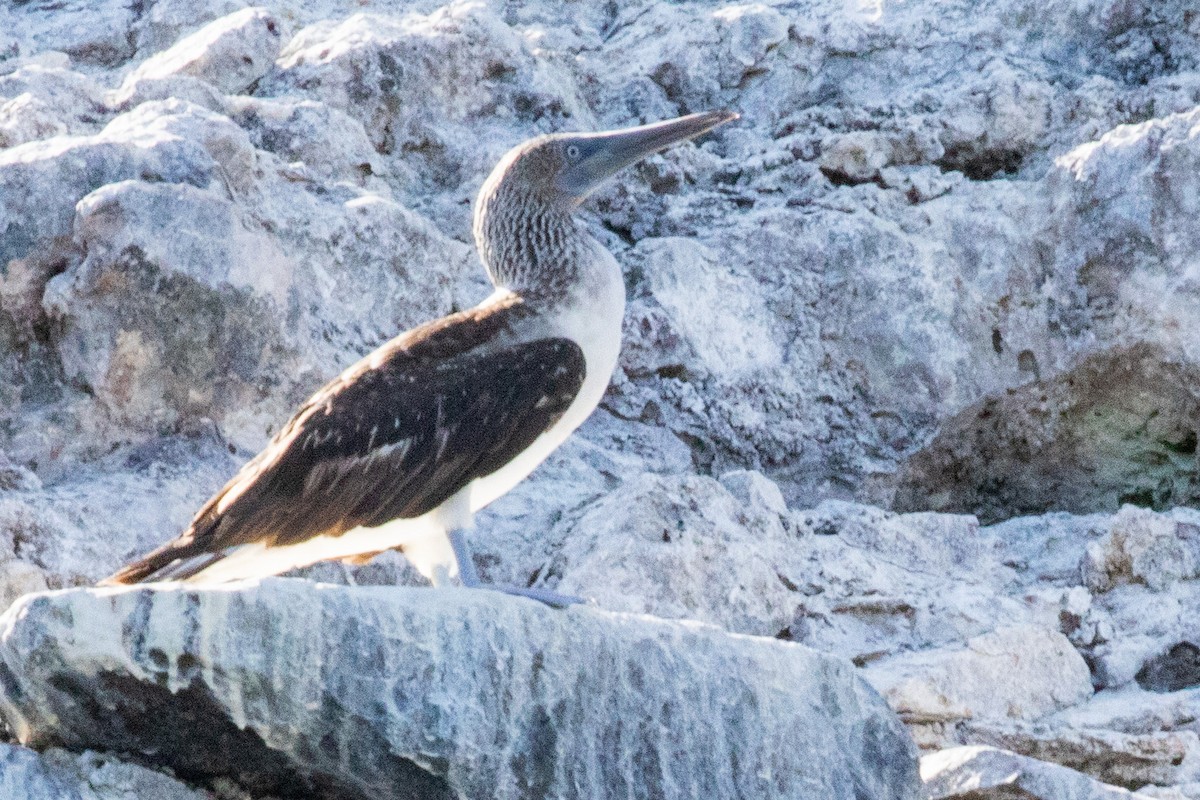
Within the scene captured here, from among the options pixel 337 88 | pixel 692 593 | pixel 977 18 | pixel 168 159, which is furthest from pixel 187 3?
pixel 692 593

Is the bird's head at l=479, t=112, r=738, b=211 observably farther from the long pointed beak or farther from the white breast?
the white breast

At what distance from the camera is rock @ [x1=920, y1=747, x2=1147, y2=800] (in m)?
5.89

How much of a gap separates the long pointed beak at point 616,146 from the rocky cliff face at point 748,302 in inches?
45.3

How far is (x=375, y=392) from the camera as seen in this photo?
21.1 ft

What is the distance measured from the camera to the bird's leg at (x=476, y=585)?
18.6 feet

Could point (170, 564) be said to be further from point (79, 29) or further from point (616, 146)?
point (79, 29)

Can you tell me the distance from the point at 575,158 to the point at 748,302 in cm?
170

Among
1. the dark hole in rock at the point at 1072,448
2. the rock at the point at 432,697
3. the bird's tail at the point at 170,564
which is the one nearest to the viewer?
the rock at the point at 432,697

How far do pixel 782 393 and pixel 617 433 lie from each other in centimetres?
80

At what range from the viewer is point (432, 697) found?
5.27 m

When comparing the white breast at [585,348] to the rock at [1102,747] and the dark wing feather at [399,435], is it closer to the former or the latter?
the dark wing feather at [399,435]

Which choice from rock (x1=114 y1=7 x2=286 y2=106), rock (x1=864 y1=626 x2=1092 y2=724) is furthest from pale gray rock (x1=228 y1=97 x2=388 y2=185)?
rock (x1=864 y1=626 x2=1092 y2=724)

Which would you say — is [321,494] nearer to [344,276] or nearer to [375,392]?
[375,392]

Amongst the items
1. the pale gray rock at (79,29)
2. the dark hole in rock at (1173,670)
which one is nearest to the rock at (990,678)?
the dark hole in rock at (1173,670)
